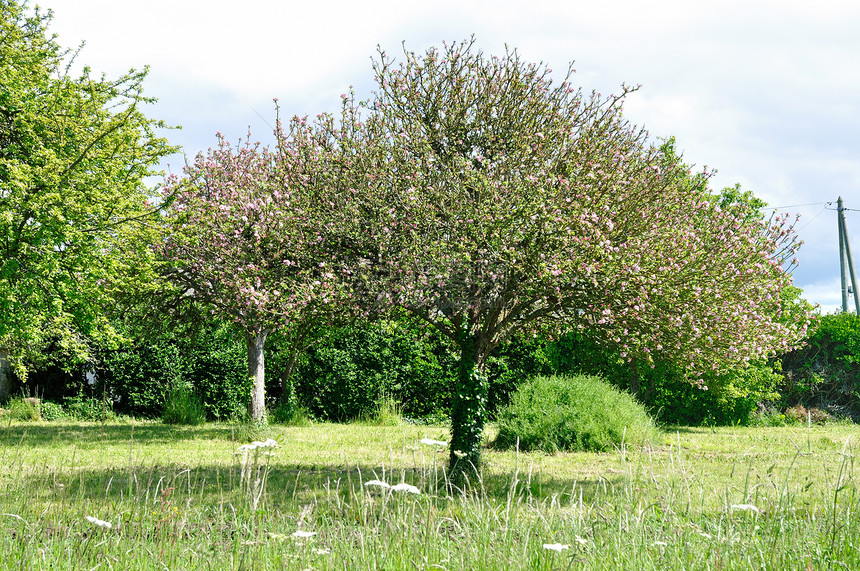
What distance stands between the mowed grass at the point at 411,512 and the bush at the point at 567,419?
518mm

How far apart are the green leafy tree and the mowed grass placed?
2.59m

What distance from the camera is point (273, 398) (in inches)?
748

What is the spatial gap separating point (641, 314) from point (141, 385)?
13.9 metres

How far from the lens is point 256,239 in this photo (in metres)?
12.0

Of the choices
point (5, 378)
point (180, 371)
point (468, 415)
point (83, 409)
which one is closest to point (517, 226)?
point (468, 415)

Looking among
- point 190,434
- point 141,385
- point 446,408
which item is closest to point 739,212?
point 446,408

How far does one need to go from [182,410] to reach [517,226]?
1142 centimetres

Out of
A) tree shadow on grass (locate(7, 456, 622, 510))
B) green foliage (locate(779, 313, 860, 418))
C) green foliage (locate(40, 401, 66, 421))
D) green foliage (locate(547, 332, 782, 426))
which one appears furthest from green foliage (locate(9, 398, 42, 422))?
green foliage (locate(779, 313, 860, 418))

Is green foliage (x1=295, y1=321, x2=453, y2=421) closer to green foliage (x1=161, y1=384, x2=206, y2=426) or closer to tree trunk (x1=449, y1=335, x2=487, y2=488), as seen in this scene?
green foliage (x1=161, y1=384, x2=206, y2=426)

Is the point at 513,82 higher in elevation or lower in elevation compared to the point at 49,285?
higher

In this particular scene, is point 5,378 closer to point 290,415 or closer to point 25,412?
point 25,412

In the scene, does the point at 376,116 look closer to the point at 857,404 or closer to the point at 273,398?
the point at 273,398

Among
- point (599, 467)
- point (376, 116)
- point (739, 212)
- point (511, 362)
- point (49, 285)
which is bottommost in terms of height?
point (599, 467)

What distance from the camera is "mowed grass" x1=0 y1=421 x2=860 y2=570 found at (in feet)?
11.8
